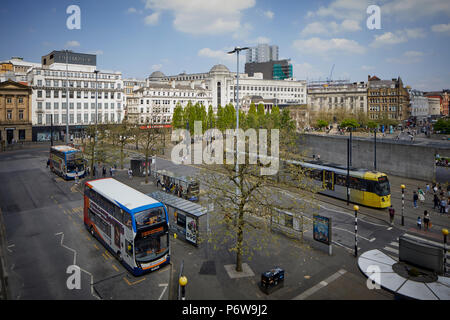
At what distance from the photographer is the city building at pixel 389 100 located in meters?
111

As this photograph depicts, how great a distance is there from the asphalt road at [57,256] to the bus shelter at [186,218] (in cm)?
336

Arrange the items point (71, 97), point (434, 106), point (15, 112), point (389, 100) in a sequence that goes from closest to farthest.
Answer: point (15, 112) < point (71, 97) < point (389, 100) < point (434, 106)

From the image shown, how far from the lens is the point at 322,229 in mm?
19719

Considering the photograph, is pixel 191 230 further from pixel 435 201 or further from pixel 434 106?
pixel 434 106

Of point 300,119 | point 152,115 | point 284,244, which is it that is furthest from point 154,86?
point 284,244

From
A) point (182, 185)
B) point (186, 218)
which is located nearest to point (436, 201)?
point (186, 218)

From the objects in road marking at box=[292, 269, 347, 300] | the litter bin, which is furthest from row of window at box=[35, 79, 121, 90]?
road marking at box=[292, 269, 347, 300]

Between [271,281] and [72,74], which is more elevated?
[72,74]

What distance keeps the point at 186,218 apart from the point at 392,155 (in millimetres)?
36219

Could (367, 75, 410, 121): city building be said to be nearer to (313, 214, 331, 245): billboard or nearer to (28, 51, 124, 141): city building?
(28, 51, 124, 141): city building

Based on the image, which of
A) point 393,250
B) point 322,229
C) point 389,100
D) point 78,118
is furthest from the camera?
point 389,100

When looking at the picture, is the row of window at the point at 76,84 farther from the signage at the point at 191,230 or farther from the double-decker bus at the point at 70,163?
the signage at the point at 191,230
